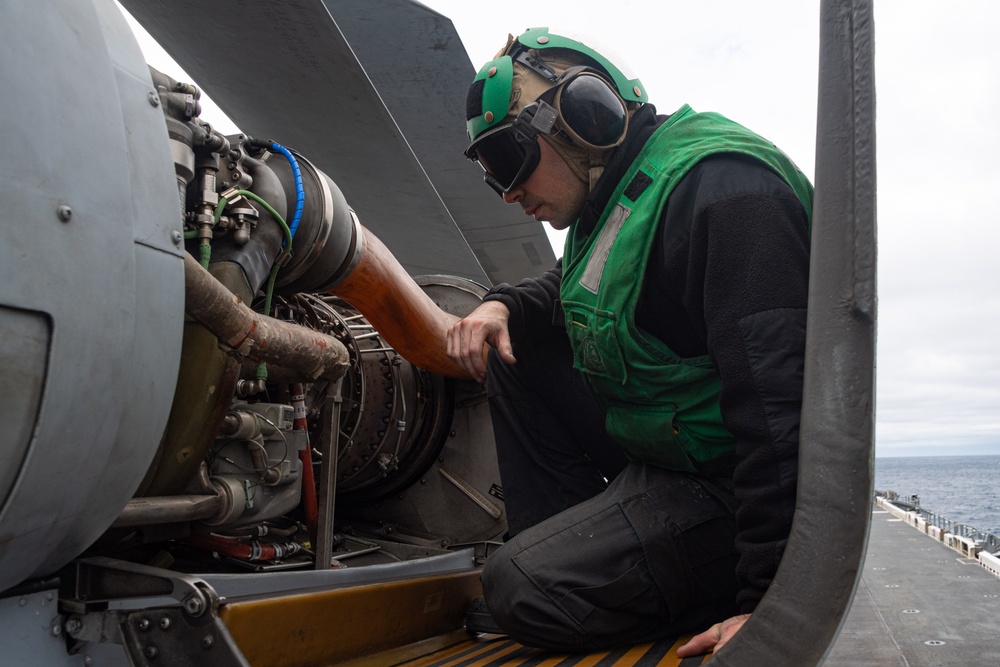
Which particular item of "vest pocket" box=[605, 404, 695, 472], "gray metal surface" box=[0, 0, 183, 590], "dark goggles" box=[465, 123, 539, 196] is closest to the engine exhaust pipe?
"dark goggles" box=[465, 123, 539, 196]

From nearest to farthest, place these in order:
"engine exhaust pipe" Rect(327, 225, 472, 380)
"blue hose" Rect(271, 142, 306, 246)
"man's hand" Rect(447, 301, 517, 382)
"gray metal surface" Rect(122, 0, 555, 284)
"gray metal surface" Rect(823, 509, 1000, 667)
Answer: "blue hose" Rect(271, 142, 306, 246) < "man's hand" Rect(447, 301, 517, 382) < "engine exhaust pipe" Rect(327, 225, 472, 380) < "gray metal surface" Rect(823, 509, 1000, 667) < "gray metal surface" Rect(122, 0, 555, 284)

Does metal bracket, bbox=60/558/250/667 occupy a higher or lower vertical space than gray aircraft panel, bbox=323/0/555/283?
lower

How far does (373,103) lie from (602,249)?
2294 millimetres

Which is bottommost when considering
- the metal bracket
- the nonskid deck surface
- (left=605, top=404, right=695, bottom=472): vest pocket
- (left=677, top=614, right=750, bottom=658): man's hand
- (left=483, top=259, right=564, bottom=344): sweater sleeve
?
the nonskid deck surface

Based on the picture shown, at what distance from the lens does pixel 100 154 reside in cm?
115

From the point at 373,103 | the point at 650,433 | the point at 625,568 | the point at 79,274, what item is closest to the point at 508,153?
the point at 650,433

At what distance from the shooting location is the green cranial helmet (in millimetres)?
2004

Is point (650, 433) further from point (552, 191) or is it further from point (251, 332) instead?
point (251, 332)

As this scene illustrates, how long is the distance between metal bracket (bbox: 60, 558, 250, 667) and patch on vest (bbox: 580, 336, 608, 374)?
978 mm

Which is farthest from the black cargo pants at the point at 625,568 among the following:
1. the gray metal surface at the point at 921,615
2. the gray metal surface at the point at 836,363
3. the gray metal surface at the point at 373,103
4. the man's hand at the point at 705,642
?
the gray metal surface at the point at 373,103

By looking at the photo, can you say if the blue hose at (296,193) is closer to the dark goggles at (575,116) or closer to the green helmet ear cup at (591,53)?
the dark goggles at (575,116)

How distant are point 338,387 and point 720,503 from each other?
41.9 inches

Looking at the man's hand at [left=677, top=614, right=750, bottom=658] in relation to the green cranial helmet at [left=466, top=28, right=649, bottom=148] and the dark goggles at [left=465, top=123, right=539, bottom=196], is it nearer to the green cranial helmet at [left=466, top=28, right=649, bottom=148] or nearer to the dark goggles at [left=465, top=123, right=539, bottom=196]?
the dark goggles at [left=465, top=123, right=539, bottom=196]

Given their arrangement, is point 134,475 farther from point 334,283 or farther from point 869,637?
point 869,637
